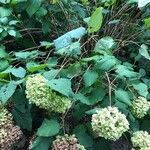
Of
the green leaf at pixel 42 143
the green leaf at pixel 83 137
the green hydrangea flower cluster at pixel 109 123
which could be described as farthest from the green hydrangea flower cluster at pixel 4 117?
the green hydrangea flower cluster at pixel 109 123

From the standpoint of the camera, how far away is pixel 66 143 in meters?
1.56

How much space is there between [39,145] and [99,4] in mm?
973

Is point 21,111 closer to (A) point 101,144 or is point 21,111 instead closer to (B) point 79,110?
(B) point 79,110

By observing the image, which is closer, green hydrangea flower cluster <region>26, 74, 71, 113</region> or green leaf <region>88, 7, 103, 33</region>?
green hydrangea flower cluster <region>26, 74, 71, 113</region>

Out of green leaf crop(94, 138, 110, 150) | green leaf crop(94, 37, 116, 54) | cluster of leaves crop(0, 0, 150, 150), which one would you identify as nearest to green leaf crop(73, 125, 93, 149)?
cluster of leaves crop(0, 0, 150, 150)

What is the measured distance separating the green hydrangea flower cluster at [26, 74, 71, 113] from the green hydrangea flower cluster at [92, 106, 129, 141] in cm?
13

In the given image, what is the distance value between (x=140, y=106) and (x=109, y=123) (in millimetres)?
253

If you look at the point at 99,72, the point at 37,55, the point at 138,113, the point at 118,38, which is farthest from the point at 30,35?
the point at 138,113

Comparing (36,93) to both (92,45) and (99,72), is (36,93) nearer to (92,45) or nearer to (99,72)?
(99,72)

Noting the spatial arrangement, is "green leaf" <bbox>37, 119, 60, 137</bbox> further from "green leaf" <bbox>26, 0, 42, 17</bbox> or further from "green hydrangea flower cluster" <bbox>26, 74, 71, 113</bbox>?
"green leaf" <bbox>26, 0, 42, 17</bbox>

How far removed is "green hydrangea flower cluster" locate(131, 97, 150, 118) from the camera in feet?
5.57

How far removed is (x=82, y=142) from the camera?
1687mm

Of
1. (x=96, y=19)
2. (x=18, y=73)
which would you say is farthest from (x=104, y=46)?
(x=18, y=73)

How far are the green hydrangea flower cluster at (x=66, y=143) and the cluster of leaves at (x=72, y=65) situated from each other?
1.6 inches
